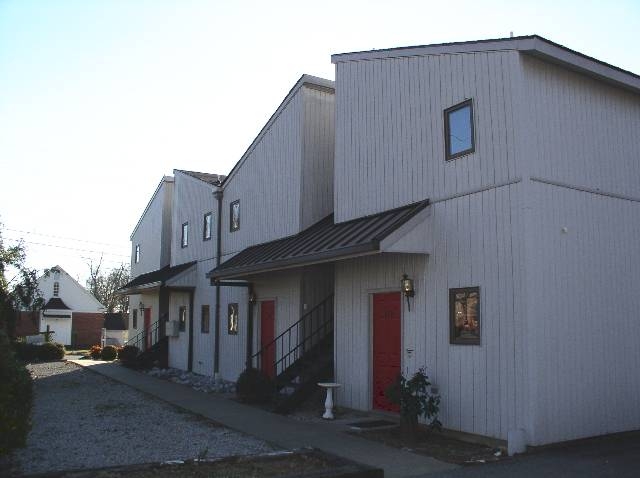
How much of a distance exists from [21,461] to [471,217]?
716 centimetres

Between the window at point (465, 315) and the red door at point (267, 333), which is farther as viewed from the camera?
the red door at point (267, 333)

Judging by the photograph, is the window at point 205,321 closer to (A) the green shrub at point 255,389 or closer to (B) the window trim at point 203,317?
(B) the window trim at point 203,317

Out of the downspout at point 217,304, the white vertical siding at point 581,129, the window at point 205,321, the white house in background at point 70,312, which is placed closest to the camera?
the white vertical siding at point 581,129

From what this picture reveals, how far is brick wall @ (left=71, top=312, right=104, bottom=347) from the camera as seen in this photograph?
48.0 metres

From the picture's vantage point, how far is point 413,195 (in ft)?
35.0

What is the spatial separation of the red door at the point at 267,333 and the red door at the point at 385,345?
171 inches

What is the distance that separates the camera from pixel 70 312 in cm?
4788

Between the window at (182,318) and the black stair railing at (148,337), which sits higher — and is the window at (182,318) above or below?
above

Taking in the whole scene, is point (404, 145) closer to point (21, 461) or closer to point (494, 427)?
point (494, 427)

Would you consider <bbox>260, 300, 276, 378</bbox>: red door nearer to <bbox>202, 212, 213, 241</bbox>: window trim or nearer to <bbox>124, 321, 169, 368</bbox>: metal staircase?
<bbox>202, 212, 213, 241</bbox>: window trim

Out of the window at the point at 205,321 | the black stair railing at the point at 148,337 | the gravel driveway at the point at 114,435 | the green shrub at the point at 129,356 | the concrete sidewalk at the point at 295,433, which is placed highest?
the window at the point at 205,321

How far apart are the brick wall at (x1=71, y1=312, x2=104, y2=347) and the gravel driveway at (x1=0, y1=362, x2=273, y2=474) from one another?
34468mm

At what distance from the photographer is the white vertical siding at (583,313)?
8500 millimetres

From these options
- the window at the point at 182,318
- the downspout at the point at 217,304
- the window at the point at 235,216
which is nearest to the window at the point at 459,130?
the window at the point at 235,216
